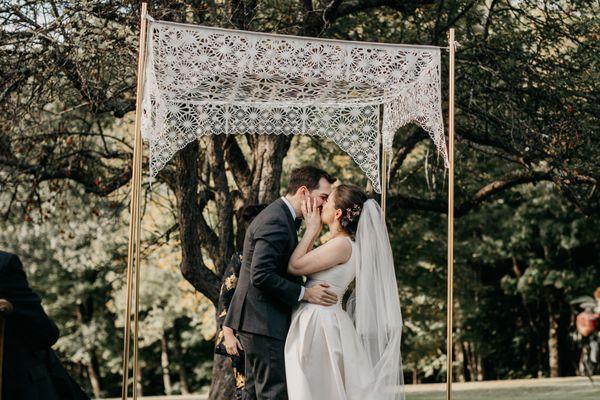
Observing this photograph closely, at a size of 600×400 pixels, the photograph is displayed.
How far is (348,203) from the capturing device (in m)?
5.70

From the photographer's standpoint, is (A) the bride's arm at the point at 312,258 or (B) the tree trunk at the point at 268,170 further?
(B) the tree trunk at the point at 268,170

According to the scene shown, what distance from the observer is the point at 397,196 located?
1170cm

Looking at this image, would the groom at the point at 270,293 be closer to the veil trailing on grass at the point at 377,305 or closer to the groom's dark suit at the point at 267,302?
the groom's dark suit at the point at 267,302

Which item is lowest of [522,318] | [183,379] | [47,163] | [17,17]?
[183,379]

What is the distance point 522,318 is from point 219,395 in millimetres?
14599

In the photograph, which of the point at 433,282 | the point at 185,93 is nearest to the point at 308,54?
the point at 185,93

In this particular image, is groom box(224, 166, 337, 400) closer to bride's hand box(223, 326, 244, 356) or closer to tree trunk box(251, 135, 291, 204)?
bride's hand box(223, 326, 244, 356)

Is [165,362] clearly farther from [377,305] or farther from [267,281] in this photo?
[267,281]

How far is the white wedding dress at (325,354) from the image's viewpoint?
551 cm

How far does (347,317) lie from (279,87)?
1843mm

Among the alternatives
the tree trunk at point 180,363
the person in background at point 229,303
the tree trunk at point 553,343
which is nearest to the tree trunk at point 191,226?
the person in background at point 229,303

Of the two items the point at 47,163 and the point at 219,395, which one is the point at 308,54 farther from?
the point at 47,163

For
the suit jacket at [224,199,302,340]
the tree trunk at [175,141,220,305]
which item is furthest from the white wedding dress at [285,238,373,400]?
the tree trunk at [175,141,220,305]

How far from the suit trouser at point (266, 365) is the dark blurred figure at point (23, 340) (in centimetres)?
121
